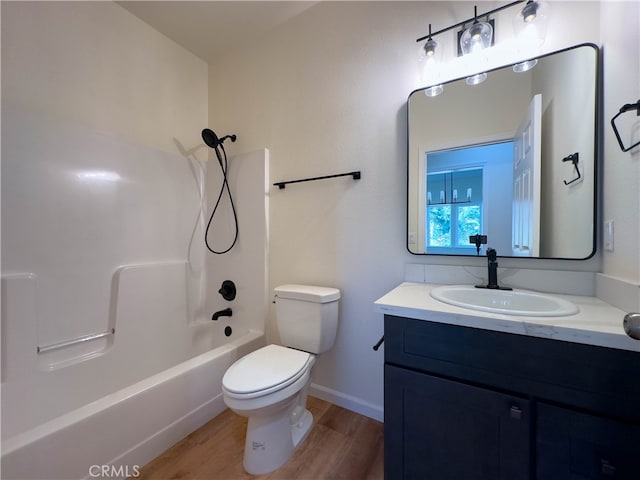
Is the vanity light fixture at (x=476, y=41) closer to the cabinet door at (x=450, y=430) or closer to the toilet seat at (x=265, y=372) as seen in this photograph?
the cabinet door at (x=450, y=430)

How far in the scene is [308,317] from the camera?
4.97ft

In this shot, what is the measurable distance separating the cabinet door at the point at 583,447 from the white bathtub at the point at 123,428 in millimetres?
1511

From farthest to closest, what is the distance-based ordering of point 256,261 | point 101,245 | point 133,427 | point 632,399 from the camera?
point 256,261 → point 101,245 → point 133,427 → point 632,399

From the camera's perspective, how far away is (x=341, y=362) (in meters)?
1.66

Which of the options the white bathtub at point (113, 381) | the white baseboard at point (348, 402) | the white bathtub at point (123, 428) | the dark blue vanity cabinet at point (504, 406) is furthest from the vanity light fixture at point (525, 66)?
the white bathtub at point (123, 428)

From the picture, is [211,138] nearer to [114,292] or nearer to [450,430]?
[114,292]

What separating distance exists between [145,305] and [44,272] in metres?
0.55

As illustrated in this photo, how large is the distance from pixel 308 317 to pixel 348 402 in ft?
2.03

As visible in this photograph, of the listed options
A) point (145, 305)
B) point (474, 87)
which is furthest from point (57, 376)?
point (474, 87)

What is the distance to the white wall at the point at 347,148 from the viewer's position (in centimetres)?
146

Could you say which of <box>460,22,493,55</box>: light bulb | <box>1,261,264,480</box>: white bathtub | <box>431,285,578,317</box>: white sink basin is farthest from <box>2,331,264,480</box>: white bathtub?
<box>460,22,493,55</box>: light bulb

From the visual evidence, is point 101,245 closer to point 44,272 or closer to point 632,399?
point 44,272

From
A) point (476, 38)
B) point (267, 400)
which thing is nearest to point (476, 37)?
point (476, 38)

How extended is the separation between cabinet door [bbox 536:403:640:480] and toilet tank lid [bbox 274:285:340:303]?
38.1 inches
